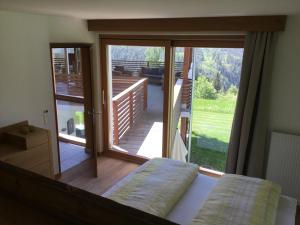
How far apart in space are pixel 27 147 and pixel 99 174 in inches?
57.4

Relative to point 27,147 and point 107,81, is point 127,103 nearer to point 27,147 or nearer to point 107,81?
point 107,81

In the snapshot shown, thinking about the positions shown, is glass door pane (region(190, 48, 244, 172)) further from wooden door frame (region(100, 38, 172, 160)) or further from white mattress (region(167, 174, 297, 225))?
white mattress (region(167, 174, 297, 225))

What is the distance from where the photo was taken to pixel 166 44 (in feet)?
12.3

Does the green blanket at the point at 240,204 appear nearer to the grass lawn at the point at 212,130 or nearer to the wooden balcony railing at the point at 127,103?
the grass lawn at the point at 212,130

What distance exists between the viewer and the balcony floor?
4156 mm

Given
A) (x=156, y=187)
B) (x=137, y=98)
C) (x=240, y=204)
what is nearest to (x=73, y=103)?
(x=137, y=98)

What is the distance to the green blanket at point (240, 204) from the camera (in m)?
1.98

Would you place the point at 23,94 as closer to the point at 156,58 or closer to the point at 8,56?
the point at 8,56

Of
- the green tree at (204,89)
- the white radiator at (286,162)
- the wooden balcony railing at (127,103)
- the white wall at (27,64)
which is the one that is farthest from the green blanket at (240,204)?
the white wall at (27,64)

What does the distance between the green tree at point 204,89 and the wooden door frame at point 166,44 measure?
0.38m

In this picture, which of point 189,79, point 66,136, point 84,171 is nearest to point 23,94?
point 66,136

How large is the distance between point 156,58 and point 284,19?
5.63 ft

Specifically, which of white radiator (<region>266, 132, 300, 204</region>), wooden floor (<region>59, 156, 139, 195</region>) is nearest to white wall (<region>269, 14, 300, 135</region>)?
white radiator (<region>266, 132, 300, 204</region>)

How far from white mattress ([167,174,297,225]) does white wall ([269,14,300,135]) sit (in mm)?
1019
